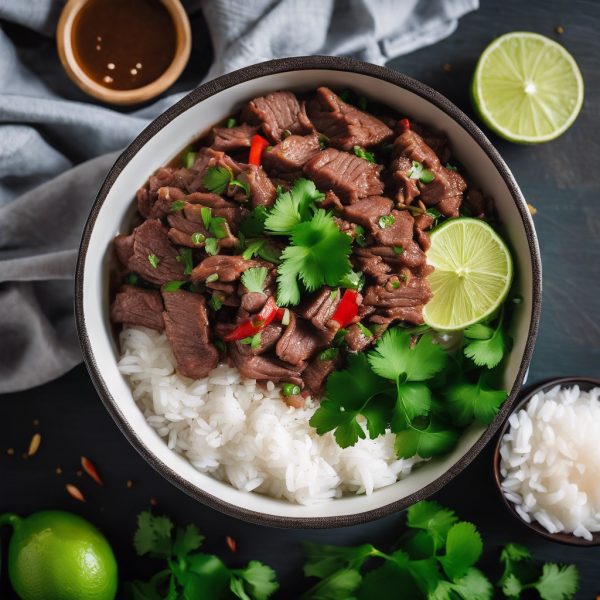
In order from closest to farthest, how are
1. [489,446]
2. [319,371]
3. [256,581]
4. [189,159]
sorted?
[319,371]
[189,159]
[256,581]
[489,446]

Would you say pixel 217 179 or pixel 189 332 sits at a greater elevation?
pixel 217 179

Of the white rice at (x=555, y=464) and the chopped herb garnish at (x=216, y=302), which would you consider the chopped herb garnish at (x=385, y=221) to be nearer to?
the chopped herb garnish at (x=216, y=302)

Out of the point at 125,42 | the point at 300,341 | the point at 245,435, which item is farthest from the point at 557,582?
the point at 125,42

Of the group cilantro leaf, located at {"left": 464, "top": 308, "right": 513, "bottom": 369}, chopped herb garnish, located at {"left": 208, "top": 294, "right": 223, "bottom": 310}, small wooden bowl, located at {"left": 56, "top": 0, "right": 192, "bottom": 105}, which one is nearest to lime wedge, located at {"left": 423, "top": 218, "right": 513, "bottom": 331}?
cilantro leaf, located at {"left": 464, "top": 308, "right": 513, "bottom": 369}

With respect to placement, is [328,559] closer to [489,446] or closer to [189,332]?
[489,446]

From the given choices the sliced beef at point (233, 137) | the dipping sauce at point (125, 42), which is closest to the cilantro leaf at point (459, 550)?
the sliced beef at point (233, 137)

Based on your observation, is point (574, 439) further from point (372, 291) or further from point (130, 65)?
point (130, 65)

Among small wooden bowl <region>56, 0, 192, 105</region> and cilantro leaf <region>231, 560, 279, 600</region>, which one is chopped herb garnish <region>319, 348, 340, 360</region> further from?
small wooden bowl <region>56, 0, 192, 105</region>
